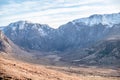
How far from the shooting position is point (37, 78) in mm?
57062

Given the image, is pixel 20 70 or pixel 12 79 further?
pixel 20 70

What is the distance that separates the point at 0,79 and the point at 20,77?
12.2ft

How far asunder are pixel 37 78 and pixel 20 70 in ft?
17.5

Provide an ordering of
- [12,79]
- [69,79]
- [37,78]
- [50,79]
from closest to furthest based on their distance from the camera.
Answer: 1. [12,79]
2. [37,78]
3. [50,79]
4. [69,79]

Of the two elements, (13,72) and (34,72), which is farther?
(34,72)

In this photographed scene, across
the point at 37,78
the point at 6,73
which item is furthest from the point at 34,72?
the point at 6,73

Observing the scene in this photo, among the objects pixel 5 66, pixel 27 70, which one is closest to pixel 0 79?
pixel 5 66

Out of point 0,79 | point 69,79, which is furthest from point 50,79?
point 0,79

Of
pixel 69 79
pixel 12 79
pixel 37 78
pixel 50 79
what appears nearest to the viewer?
pixel 12 79

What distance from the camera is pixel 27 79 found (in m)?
54.0

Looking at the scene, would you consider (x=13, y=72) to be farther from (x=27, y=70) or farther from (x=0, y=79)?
(x=27, y=70)

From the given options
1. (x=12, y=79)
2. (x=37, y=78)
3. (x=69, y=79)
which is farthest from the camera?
(x=69, y=79)

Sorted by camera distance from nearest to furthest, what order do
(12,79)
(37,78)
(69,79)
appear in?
1. (12,79)
2. (37,78)
3. (69,79)

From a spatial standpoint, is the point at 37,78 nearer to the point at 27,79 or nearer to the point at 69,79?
the point at 27,79
